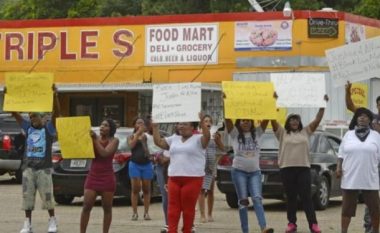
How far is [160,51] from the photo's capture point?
2936 centimetres

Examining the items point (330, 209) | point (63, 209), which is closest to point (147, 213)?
point (63, 209)

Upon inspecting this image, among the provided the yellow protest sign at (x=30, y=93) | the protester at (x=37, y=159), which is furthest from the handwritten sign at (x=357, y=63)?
the protester at (x=37, y=159)

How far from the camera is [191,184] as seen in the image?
1080cm

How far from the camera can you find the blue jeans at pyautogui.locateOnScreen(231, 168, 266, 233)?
11922mm

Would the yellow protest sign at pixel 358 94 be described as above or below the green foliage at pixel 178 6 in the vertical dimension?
below

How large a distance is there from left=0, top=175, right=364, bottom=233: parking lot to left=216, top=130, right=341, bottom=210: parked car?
0.97 ft

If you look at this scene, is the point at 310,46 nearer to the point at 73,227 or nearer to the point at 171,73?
the point at 171,73

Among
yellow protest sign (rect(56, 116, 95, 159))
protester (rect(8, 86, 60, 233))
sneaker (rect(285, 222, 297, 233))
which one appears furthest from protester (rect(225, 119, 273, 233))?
protester (rect(8, 86, 60, 233))

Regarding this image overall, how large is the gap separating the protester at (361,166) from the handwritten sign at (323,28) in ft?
54.6

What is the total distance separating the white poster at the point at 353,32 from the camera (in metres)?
28.2

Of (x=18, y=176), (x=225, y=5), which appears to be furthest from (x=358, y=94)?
(x=225, y=5)

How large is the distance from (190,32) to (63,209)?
43.9ft

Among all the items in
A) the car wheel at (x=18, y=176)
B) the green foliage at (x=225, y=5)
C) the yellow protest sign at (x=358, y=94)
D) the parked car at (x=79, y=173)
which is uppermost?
the green foliage at (x=225, y=5)

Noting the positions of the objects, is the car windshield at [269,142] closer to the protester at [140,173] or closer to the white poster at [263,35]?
the protester at [140,173]
